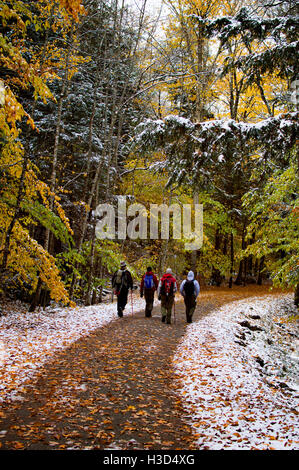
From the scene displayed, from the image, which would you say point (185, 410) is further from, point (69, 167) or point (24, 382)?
point (69, 167)

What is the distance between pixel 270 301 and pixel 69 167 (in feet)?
46.6

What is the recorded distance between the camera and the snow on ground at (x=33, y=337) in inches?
212

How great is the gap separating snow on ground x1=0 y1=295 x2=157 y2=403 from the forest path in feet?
0.91

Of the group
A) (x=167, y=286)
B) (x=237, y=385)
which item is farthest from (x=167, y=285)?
(x=237, y=385)

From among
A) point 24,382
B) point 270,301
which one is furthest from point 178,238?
point 24,382

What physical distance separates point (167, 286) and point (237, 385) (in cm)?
529

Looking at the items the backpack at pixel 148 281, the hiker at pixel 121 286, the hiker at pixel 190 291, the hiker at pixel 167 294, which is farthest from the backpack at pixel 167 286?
the hiker at pixel 121 286

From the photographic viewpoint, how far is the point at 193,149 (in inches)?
289

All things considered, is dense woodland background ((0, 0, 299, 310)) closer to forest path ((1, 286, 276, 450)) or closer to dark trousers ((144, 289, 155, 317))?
forest path ((1, 286, 276, 450))

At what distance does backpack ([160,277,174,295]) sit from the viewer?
10789 millimetres

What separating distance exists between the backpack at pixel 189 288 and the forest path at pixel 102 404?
339 cm

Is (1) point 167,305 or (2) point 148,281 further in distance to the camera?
(2) point 148,281

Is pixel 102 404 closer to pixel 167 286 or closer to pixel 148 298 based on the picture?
pixel 167 286

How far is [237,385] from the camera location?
5.75 meters
